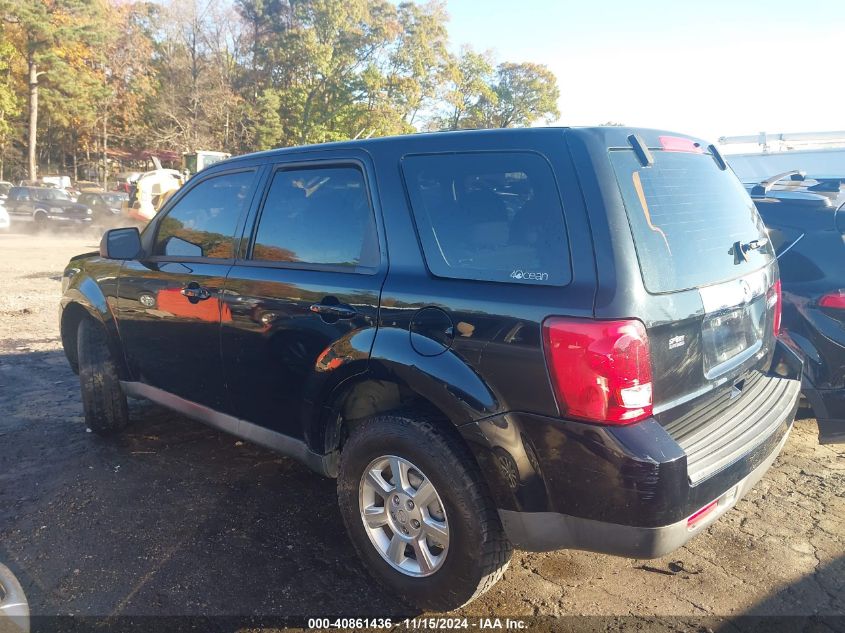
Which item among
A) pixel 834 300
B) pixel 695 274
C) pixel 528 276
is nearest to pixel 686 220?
pixel 695 274

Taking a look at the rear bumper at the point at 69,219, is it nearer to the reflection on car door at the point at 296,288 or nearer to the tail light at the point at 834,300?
the reflection on car door at the point at 296,288

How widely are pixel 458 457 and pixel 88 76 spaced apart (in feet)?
135

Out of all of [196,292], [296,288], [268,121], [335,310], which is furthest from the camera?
[268,121]

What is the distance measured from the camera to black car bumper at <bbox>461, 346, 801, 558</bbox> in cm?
204

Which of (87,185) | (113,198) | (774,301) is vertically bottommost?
(87,185)

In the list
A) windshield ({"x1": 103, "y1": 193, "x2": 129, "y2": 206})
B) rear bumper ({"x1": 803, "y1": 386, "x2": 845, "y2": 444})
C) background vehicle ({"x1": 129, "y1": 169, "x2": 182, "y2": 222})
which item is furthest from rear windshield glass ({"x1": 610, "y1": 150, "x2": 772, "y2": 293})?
windshield ({"x1": 103, "y1": 193, "x2": 129, "y2": 206})

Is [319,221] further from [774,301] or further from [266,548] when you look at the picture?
[774,301]

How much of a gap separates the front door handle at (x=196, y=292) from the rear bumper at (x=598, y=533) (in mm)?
1976

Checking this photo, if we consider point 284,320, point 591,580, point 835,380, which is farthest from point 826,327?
point 284,320

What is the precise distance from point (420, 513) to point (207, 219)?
211 cm

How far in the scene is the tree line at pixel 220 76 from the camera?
34.6 meters

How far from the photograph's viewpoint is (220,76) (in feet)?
A: 130

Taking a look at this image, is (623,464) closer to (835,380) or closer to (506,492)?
(506,492)

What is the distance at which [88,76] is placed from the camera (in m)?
35.9
